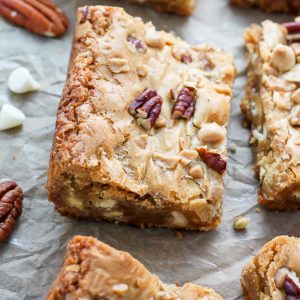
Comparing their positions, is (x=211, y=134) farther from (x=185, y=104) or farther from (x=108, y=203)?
(x=108, y=203)

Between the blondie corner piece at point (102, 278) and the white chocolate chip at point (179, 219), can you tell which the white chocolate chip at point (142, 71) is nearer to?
the white chocolate chip at point (179, 219)

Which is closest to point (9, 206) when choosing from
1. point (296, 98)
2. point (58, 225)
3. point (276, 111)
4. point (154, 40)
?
point (58, 225)

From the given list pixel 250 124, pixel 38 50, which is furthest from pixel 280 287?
pixel 38 50

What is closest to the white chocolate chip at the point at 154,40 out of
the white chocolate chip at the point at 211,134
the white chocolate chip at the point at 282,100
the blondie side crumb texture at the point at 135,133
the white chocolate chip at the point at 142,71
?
the blondie side crumb texture at the point at 135,133

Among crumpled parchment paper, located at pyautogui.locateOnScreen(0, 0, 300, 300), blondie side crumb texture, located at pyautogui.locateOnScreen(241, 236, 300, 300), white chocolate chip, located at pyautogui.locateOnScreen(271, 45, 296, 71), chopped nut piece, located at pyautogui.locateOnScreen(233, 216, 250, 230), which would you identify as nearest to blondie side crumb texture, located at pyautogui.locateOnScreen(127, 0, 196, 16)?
crumpled parchment paper, located at pyautogui.locateOnScreen(0, 0, 300, 300)

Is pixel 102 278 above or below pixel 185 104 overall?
below

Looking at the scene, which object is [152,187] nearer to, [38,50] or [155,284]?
[155,284]
